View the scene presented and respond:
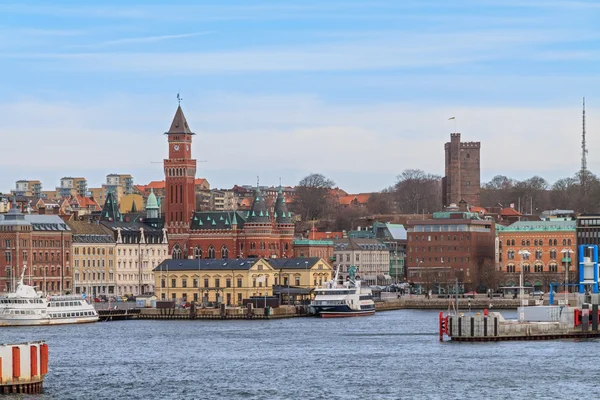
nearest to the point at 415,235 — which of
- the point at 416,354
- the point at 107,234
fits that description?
the point at 107,234

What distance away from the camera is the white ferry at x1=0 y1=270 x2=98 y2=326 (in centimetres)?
12950

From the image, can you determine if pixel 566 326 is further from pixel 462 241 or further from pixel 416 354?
pixel 462 241

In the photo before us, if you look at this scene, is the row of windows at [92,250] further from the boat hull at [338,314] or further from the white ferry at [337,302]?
the boat hull at [338,314]

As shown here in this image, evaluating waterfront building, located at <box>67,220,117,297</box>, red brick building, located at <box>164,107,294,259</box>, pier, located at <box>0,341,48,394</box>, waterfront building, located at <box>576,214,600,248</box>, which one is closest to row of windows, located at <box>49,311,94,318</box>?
waterfront building, located at <box>67,220,117,297</box>

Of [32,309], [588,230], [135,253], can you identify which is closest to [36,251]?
[135,253]

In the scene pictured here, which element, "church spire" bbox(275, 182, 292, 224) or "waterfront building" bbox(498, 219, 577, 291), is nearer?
"waterfront building" bbox(498, 219, 577, 291)

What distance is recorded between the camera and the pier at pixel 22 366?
66.8 meters

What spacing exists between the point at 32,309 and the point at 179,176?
68398 mm

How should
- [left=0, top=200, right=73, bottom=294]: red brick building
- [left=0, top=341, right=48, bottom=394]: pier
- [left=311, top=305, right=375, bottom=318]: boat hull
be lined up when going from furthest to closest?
[left=0, top=200, right=73, bottom=294]: red brick building, [left=311, top=305, right=375, bottom=318]: boat hull, [left=0, top=341, right=48, bottom=394]: pier

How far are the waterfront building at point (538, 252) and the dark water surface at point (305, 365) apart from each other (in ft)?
222

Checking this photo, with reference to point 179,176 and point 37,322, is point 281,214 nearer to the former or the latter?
point 179,176

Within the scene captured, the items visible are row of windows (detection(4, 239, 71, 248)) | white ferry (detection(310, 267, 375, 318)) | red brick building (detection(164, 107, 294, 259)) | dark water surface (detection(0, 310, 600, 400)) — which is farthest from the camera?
red brick building (detection(164, 107, 294, 259))

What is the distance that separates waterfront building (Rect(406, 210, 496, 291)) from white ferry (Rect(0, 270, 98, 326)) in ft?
222

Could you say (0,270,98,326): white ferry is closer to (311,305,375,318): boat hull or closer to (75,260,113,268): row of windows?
(311,305,375,318): boat hull
